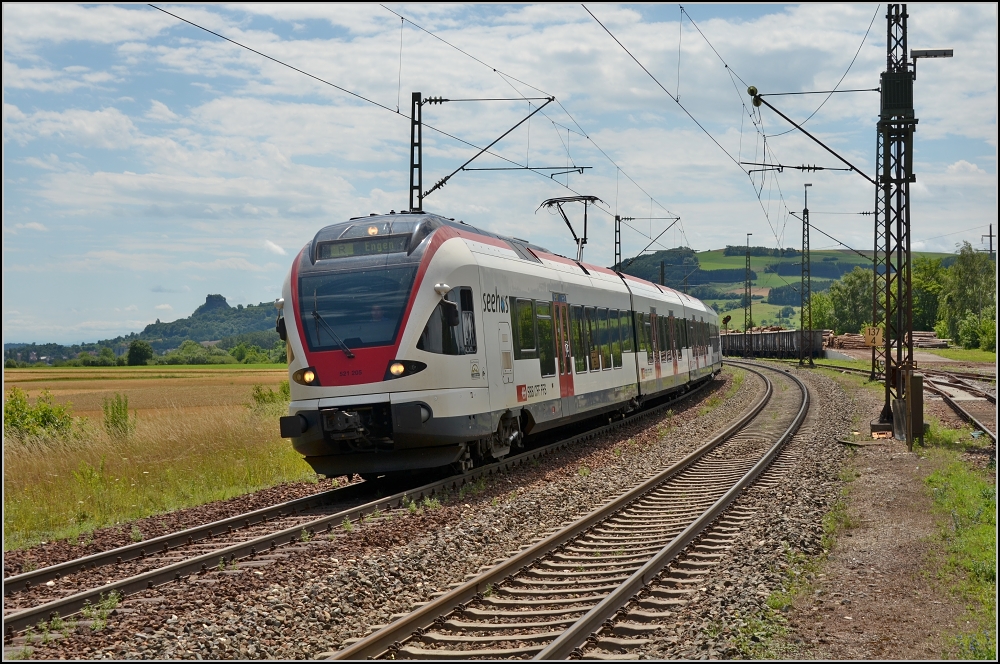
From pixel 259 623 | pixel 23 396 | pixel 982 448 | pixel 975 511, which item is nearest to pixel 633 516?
pixel 975 511

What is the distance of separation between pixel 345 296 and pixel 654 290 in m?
17.2

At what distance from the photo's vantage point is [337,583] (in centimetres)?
830

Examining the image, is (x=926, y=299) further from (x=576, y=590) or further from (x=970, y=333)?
(x=576, y=590)

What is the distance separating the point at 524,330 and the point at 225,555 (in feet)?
24.8

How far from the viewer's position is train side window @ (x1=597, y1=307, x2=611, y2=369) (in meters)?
20.7

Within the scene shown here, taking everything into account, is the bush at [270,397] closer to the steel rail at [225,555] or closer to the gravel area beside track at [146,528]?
the gravel area beside track at [146,528]

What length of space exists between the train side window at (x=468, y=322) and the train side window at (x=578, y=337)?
193 inches

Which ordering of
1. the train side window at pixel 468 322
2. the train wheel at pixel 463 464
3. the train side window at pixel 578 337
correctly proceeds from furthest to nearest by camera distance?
the train side window at pixel 578 337, the train wheel at pixel 463 464, the train side window at pixel 468 322

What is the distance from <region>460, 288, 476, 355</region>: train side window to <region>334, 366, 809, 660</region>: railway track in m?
3.00

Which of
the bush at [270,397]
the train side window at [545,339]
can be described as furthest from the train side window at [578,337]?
the bush at [270,397]

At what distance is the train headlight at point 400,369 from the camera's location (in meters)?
12.8

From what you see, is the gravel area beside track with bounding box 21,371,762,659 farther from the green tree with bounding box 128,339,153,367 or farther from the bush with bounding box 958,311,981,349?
the green tree with bounding box 128,339,153,367

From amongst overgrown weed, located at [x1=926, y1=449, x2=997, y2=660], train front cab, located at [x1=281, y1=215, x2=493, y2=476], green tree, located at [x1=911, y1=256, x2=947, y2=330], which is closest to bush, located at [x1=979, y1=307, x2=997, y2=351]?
green tree, located at [x1=911, y1=256, x2=947, y2=330]

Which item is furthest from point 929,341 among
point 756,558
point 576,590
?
point 576,590
